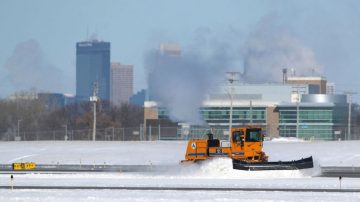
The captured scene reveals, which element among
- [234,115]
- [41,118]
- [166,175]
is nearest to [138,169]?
[166,175]

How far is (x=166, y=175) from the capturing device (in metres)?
58.4

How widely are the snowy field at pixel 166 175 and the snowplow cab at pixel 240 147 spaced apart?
2.09 metres

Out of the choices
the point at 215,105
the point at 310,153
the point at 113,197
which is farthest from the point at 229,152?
the point at 215,105

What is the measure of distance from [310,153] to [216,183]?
1340 inches

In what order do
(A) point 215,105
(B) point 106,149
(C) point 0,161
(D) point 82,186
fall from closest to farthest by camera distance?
(D) point 82,186 < (C) point 0,161 < (B) point 106,149 < (A) point 215,105

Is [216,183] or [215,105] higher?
[215,105]

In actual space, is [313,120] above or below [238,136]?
above

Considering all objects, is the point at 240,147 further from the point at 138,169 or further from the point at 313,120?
the point at 313,120

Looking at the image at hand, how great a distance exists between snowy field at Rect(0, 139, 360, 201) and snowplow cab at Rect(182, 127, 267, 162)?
2094 mm

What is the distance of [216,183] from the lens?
1980 inches

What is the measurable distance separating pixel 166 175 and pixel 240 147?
5.02 metres

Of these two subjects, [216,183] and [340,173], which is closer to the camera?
[216,183]

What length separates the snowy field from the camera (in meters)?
41.7

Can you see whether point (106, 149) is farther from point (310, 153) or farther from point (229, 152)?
point (229, 152)
